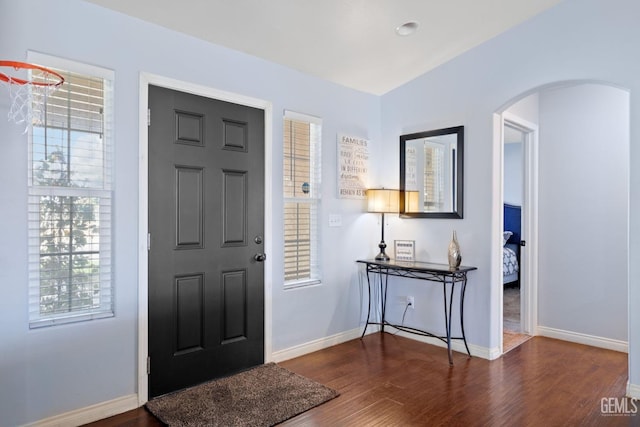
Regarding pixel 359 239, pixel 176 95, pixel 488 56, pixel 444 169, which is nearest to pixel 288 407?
pixel 359 239

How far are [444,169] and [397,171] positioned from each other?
522 millimetres

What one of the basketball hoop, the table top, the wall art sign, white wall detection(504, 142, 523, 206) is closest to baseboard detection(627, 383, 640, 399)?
the table top

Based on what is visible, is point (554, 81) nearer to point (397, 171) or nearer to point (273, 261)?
point (397, 171)

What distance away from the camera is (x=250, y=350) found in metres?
3.21

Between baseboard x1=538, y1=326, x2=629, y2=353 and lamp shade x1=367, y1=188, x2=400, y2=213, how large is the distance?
6.48 feet

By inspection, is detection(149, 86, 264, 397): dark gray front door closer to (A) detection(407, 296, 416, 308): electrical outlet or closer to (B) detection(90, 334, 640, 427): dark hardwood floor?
(B) detection(90, 334, 640, 427): dark hardwood floor

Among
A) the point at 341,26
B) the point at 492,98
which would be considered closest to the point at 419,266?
the point at 492,98

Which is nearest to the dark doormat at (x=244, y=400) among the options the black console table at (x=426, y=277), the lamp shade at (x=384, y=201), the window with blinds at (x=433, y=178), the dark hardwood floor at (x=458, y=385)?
the dark hardwood floor at (x=458, y=385)

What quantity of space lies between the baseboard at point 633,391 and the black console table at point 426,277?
1.13m

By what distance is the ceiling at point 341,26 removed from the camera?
8.70 ft

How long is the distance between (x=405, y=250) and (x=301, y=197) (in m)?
1.22

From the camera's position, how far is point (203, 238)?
293cm

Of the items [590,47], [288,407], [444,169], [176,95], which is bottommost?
[288,407]

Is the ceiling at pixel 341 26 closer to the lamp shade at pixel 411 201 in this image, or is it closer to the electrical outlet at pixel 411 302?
the lamp shade at pixel 411 201
